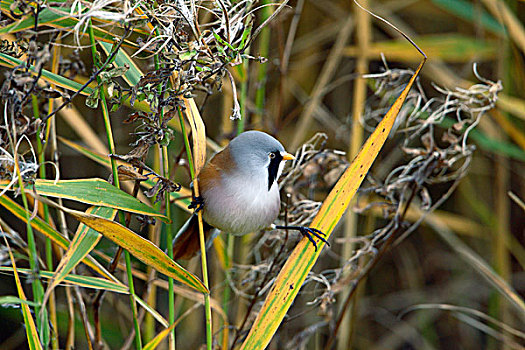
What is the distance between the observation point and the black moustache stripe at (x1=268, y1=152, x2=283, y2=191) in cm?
104

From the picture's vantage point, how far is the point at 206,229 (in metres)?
1.17

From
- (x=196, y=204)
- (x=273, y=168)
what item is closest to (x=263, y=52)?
(x=273, y=168)

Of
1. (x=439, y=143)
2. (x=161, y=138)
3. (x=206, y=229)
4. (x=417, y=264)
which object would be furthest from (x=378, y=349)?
(x=161, y=138)

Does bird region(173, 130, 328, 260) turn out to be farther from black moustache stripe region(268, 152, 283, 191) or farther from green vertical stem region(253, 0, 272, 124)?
green vertical stem region(253, 0, 272, 124)

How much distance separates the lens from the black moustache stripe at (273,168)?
1.04 m

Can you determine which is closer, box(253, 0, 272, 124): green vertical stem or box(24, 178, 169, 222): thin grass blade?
box(24, 178, 169, 222): thin grass blade

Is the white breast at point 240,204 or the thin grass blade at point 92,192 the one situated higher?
the thin grass blade at point 92,192

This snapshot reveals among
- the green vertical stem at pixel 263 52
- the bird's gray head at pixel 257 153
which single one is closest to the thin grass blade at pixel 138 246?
the bird's gray head at pixel 257 153

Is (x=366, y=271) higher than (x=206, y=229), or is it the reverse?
(x=206, y=229)

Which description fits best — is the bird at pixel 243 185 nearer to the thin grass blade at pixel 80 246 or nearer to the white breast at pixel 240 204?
the white breast at pixel 240 204

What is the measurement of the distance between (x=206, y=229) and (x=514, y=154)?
1054 millimetres

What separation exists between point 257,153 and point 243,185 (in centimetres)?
7

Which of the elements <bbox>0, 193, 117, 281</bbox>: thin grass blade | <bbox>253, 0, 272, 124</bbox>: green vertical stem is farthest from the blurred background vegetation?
<bbox>0, 193, 117, 281</bbox>: thin grass blade

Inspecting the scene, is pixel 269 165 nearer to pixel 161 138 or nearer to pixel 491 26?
pixel 161 138
